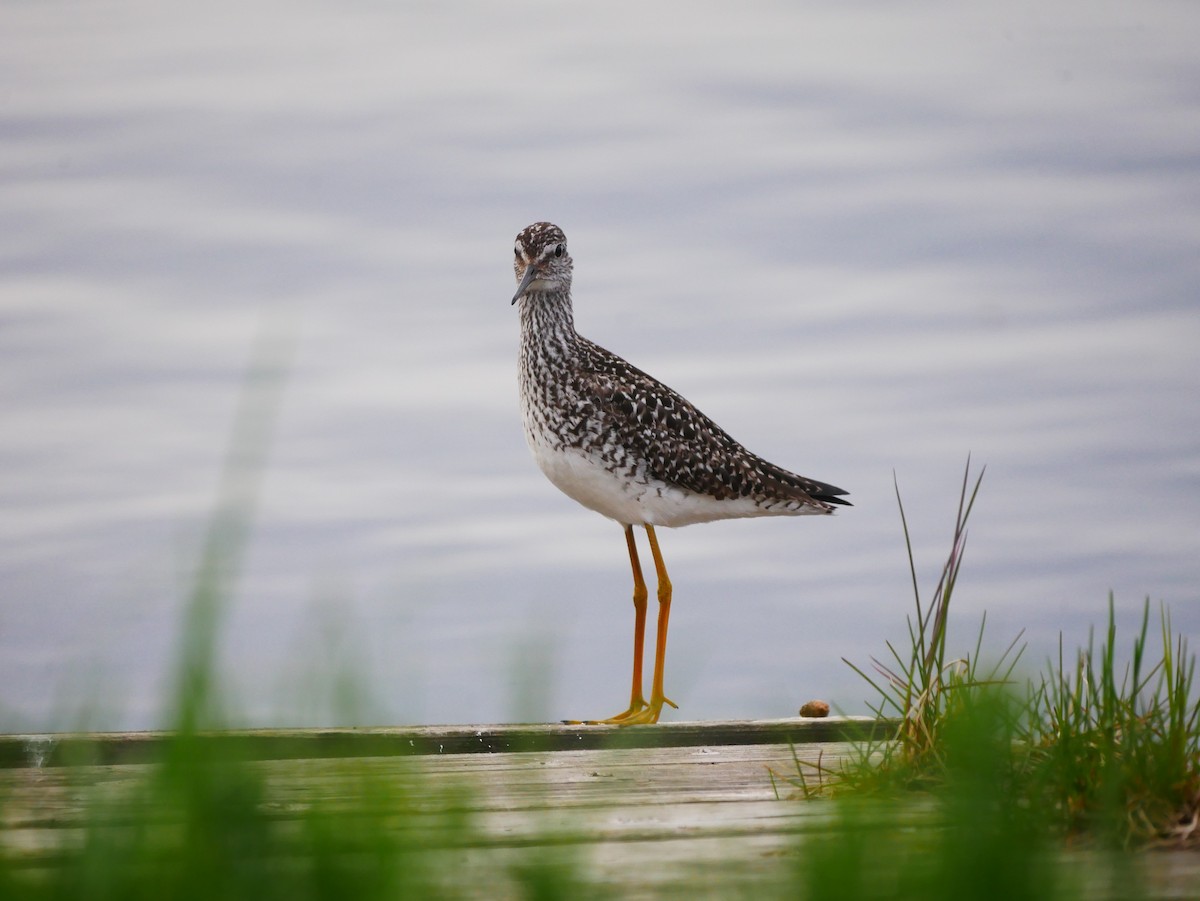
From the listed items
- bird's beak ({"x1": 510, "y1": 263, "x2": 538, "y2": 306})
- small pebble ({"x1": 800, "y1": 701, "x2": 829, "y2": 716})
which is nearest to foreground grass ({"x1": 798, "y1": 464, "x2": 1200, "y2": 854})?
small pebble ({"x1": 800, "y1": 701, "x2": 829, "y2": 716})

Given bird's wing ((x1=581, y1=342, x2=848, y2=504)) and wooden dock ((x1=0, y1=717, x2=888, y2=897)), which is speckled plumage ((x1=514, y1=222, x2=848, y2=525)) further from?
wooden dock ((x1=0, y1=717, x2=888, y2=897))

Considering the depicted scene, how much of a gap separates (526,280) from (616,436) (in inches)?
45.7

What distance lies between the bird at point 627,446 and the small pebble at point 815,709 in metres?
1.02

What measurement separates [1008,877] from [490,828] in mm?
1346

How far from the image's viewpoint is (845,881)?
2330 millimetres

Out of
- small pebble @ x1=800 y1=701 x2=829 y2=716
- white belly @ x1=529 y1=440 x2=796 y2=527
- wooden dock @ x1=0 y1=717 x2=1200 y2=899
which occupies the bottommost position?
wooden dock @ x1=0 y1=717 x2=1200 y2=899

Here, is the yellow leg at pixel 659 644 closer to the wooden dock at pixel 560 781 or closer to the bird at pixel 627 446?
the bird at pixel 627 446

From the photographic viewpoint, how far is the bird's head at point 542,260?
26.1 feet

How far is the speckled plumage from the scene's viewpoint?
23.8 ft

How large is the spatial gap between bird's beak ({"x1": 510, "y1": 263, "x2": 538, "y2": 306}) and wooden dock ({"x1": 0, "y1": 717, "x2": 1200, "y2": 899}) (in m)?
2.92

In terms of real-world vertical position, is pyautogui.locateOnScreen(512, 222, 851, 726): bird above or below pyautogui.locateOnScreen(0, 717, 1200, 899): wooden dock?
above

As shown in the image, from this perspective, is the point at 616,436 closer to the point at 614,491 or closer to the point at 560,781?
the point at 614,491

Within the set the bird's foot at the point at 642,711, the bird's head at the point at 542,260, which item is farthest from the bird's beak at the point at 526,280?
the bird's foot at the point at 642,711

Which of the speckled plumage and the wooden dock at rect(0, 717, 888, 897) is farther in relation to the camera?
the speckled plumage
